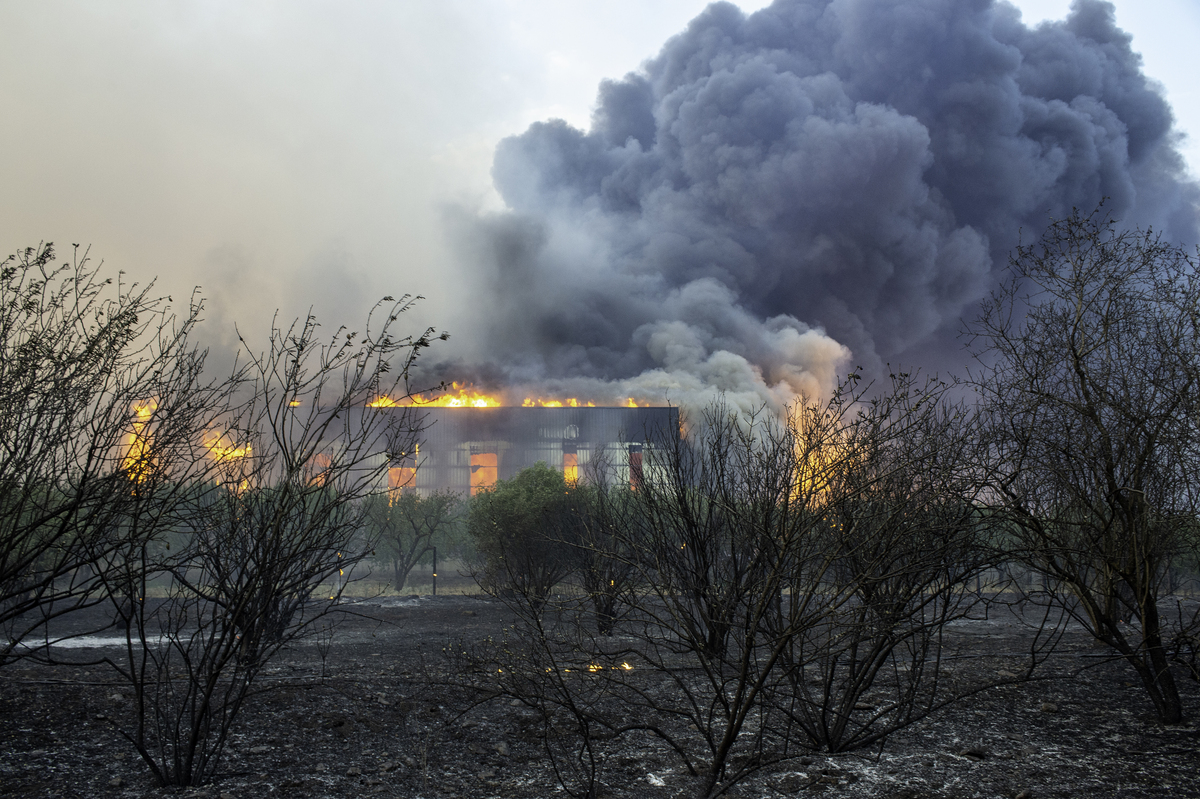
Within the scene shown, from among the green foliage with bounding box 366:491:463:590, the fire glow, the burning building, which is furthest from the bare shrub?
the fire glow

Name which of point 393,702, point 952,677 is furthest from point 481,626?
point 952,677

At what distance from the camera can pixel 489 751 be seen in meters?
7.98

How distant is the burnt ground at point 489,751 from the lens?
21.8 ft

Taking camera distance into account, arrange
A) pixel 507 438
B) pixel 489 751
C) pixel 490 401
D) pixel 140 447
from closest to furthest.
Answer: pixel 140 447 → pixel 489 751 → pixel 507 438 → pixel 490 401

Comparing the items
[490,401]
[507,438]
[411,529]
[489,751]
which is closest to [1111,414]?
[489,751]

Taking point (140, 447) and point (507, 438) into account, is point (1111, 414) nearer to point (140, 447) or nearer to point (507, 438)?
point (140, 447)

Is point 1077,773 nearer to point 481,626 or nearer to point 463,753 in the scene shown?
point 463,753

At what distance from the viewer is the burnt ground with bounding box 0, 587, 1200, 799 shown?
6656 millimetres

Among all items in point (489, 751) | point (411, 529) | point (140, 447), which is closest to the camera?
point (140, 447)

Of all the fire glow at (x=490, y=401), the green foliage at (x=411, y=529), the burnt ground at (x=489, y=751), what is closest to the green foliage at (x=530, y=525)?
the burnt ground at (x=489, y=751)

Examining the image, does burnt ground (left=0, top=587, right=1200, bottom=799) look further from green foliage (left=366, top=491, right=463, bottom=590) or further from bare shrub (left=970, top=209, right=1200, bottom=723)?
green foliage (left=366, top=491, right=463, bottom=590)

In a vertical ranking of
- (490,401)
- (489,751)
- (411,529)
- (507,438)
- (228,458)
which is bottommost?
(489,751)

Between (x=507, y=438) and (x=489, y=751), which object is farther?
(x=507, y=438)

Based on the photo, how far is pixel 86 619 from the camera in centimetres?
2052
